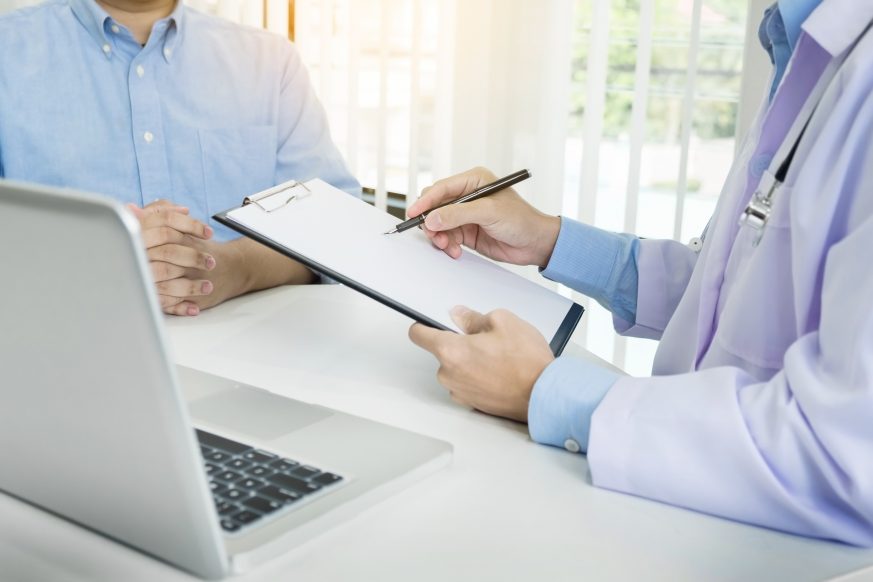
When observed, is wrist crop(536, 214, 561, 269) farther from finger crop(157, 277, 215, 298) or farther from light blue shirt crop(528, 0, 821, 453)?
finger crop(157, 277, 215, 298)

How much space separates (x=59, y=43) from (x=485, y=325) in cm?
111

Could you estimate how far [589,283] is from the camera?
4.57 ft

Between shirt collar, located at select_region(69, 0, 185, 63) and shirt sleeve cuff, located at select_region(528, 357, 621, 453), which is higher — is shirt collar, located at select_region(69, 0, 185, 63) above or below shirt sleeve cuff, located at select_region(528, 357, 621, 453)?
above

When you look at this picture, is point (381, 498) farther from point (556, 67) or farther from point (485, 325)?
point (556, 67)

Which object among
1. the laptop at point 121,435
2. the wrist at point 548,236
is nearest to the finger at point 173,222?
the wrist at point 548,236

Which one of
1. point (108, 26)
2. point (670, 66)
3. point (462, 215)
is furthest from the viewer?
point (670, 66)

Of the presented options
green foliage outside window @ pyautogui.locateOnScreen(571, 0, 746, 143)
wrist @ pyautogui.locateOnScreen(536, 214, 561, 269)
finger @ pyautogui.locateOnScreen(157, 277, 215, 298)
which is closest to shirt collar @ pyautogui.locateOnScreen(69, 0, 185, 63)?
finger @ pyautogui.locateOnScreen(157, 277, 215, 298)

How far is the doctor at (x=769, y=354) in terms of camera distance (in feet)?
2.45

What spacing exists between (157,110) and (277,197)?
0.77m

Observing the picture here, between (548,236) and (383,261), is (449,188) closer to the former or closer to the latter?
(548,236)

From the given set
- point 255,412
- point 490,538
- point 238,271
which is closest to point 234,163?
point 238,271

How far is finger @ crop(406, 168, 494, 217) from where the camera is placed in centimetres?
126

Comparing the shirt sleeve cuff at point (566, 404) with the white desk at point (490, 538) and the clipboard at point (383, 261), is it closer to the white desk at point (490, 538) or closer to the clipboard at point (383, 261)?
the white desk at point (490, 538)

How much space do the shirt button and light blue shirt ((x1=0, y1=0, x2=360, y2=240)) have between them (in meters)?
1.08
